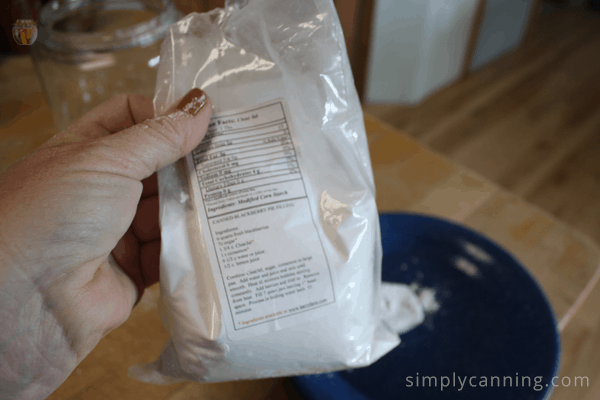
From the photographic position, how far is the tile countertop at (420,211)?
16.1 inches

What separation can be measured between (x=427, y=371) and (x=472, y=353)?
0.19 ft

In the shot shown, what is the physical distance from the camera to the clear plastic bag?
1.06 feet

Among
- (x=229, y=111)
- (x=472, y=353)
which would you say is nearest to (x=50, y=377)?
(x=229, y=111)

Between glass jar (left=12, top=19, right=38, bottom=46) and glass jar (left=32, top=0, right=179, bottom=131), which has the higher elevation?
glass jar (left=12, top=19, right=38, bottom=46)

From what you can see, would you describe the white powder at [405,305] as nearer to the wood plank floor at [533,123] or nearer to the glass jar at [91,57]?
the glass jar at [91,57]

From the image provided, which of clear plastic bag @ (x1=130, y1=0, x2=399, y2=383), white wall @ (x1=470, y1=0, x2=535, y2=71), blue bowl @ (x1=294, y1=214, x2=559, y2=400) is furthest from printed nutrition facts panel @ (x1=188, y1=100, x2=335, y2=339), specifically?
white wall @ (x1=470, y1=0, x2=535, y2=71)

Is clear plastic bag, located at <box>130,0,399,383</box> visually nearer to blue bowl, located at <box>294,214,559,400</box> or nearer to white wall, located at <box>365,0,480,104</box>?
blue bowl, located at <box>294,214,559,400</box>

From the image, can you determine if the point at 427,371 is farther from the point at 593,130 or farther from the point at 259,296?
the point at 593,130

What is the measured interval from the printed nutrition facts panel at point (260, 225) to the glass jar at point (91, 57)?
351 millimetres

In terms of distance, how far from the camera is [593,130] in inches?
66.7

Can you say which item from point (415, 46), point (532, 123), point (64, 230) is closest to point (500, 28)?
point (532, 123)

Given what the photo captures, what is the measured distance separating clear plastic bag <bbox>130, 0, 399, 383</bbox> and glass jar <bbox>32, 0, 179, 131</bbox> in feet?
0.93

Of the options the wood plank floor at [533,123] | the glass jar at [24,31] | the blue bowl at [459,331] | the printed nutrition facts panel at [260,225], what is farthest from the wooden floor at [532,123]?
the glass jar at [24,31]

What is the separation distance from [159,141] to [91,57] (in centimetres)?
39
